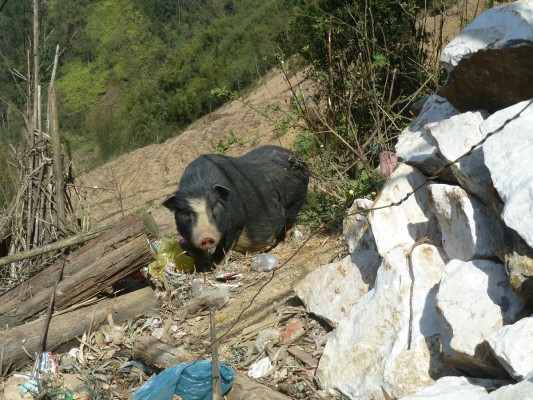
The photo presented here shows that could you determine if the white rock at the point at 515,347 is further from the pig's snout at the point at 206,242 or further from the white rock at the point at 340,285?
the pig's snout at the point at 206,242

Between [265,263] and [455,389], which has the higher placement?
[455,389]

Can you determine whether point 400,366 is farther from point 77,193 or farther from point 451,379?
point 77,193

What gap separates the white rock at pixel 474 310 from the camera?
13.6 ft

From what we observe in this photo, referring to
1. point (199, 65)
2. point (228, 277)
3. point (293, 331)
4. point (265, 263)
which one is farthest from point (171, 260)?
point (199, 65)

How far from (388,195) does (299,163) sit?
14.0 ft

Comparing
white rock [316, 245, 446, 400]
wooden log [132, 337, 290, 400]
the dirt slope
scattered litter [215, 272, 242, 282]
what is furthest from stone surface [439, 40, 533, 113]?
the dirt slope

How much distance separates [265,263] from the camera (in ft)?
26.9

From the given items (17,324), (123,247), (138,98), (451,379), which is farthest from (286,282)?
(138,98)

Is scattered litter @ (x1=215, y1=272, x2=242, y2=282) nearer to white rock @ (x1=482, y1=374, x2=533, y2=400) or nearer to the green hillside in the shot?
the green hillside

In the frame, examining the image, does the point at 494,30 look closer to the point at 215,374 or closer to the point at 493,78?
the point at 493,78

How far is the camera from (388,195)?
552 cm

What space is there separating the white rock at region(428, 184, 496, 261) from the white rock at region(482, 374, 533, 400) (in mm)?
1075

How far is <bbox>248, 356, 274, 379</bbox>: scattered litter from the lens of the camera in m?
5.64

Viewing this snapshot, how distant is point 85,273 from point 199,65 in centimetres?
2780
